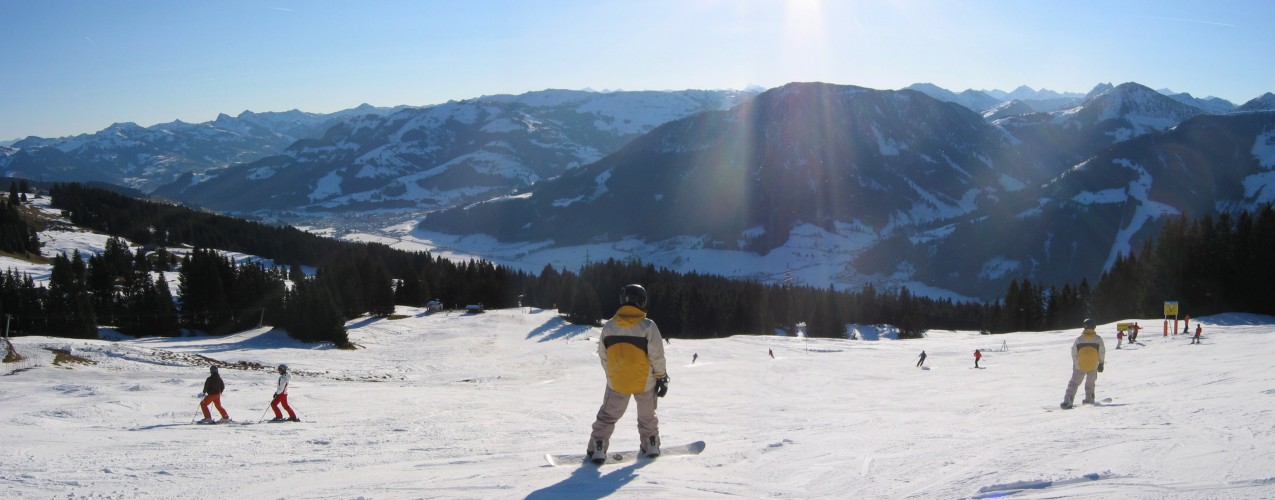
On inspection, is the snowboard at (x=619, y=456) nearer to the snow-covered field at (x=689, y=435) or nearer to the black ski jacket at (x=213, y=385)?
the snow-covered field at (x=689, y=435)

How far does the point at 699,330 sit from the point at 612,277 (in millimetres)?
18010

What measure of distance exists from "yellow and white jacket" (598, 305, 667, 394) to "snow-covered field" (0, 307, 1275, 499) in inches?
43.1

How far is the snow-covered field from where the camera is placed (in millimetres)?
8477

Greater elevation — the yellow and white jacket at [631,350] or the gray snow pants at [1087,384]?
the yellow and white jacket at [631,350]

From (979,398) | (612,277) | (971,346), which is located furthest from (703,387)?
(612,277)

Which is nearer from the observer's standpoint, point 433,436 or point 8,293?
point 433,436

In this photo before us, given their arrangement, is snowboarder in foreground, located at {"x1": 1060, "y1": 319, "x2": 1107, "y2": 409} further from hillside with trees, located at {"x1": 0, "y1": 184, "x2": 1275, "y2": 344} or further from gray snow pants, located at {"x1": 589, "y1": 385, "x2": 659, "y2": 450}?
hillside with trees, located at {"x1": 0, "y1": 184, "x2": 1275, "y2": 344}

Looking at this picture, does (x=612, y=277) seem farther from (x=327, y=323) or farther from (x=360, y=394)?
(x=360, y=394)

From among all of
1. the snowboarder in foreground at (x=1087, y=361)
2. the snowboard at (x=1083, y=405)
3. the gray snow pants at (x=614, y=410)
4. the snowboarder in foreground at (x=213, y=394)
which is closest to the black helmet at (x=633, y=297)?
the gray snow pants at (x=614, y=410)

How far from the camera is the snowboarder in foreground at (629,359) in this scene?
9656mm

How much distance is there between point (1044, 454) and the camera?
362 inches

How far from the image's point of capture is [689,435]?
48.1 feet

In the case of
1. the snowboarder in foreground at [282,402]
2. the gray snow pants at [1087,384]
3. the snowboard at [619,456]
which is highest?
the gray snow pants at [1087,384]

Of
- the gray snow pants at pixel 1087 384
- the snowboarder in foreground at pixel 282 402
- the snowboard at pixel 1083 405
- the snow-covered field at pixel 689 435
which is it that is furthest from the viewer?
the snowboarder in foreground at pixel 282 402
